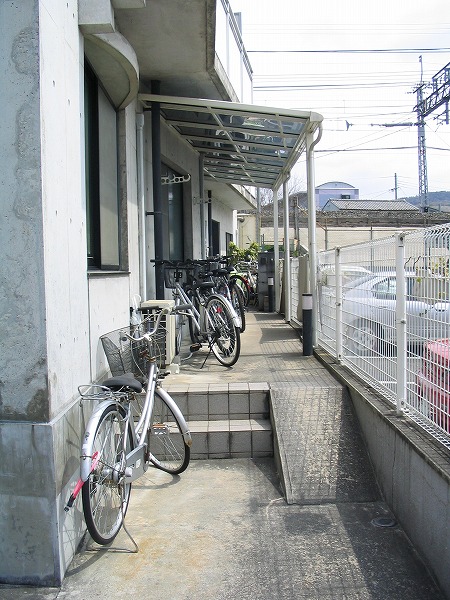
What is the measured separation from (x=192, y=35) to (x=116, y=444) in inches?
161

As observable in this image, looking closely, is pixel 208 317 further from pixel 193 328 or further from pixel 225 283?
pixel 225 283

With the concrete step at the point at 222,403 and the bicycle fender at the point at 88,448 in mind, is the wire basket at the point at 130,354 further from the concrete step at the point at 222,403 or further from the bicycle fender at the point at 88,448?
the bicycle fender at the point at 88,448

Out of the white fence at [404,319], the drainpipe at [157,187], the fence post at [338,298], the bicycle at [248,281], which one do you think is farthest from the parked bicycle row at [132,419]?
the bicycle at [248,281]

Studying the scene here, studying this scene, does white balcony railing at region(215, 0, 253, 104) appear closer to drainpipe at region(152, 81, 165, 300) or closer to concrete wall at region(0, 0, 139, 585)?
drainpipe at region(152, 81, 165, 300)

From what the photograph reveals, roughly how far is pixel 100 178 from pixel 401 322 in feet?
9.61

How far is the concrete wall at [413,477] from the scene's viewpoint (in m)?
2.97

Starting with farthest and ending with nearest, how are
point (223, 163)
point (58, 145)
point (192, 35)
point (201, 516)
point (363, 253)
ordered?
point (223, 163)
point (192, 35)
point (363, 253)
point (201, 516)
point (58, 145)

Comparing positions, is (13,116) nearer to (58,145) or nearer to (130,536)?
(58,145)

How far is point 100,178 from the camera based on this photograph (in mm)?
5277

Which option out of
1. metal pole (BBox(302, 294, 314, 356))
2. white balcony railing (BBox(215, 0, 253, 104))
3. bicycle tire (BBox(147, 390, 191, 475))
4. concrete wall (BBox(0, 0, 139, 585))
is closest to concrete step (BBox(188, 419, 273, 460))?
bicycle tire (BBox(147, 390, 191, 475))

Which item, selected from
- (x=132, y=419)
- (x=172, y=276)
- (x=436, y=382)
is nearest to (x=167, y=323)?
(x=172, y=276)

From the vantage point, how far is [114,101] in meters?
5.95

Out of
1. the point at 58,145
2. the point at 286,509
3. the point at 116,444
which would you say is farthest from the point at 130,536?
the point at 58,145

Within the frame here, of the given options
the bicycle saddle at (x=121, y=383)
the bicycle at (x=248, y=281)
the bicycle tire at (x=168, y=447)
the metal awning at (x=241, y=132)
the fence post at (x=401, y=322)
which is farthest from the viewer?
the bicycle at (x=248, y=281)
